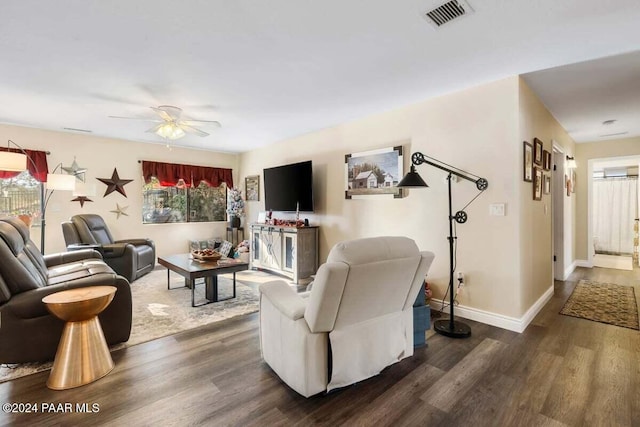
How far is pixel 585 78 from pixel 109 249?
5946 millimetres

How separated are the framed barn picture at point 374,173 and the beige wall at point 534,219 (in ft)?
4.22

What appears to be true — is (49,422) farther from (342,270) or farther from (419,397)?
(419,397)

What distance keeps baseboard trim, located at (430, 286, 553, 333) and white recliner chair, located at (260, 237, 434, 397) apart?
1.40m

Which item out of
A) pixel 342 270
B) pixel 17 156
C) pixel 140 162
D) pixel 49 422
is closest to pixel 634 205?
pixel 342 270

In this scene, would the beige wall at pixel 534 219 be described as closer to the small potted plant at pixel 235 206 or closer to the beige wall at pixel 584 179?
the beige wall at pixel 584 179

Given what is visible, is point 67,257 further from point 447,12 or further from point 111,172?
point 447,12

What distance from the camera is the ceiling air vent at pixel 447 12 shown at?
1822 mm

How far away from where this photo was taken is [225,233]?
6.99 m

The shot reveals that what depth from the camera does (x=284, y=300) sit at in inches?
79.0

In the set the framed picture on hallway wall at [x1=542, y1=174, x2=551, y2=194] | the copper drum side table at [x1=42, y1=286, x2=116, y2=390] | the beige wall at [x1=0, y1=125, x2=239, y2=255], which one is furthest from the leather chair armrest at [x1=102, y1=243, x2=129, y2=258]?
the framed picture on hallway wall at [x1=542, y1=174, x2=551, y2=194]

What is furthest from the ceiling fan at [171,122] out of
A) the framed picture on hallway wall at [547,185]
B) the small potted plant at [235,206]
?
the framed picture on hallway wall at [547,185]

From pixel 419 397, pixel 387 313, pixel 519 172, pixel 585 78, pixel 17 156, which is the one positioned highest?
pixel 585 78

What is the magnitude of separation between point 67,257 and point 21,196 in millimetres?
2182

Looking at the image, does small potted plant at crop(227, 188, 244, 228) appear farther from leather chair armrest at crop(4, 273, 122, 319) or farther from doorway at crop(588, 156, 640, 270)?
doorway at crop(588, 156, 640, 270)
